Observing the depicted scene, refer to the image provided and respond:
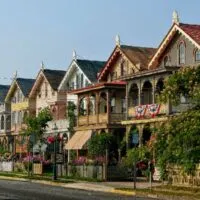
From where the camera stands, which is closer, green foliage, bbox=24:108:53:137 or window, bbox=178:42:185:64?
window, bbox=178:42:185:64

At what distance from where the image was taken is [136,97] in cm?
5553

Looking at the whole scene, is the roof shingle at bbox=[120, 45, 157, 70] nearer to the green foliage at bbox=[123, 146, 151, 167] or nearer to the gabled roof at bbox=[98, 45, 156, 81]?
the gabled roof at bbox=[98, 45, 156, 81]

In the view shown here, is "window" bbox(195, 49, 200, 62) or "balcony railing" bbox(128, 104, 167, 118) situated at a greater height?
"window" bbox(195, 49, 200, 62)

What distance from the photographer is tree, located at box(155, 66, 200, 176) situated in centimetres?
2966

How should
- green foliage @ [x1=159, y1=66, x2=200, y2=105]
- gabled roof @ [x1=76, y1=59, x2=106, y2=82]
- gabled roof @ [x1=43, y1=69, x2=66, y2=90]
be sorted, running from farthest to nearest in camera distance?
gabled roof @ [x1=43, y1=69, x2=66, y2=90] → gabled roof @ [x1=76, y1=59, x2=106, y2=82] → green foliage @ [x1=159, y1=66, x2=200, y2=105]

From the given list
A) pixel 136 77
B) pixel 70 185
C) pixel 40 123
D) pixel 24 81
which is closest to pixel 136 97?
pixel 136 77

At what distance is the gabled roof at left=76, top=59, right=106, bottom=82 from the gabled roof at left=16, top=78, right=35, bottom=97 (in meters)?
15.0

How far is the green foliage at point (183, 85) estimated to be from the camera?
3134 cm

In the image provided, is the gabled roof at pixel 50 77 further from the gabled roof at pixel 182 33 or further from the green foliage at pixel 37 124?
the gabled roof at pixel 182 33

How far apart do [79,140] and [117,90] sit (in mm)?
5690

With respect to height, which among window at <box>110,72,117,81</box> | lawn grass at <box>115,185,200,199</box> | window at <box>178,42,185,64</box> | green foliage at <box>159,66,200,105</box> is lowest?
lawn grass at <box>115,185,200,199</box>

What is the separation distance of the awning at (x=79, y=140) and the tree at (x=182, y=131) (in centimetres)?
2446

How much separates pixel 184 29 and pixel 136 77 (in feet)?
16.8

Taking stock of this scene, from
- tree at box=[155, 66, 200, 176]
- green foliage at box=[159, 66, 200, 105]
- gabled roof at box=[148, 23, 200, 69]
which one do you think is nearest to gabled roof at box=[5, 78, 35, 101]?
gabled roof at box=[148, 23, 200, 69]
